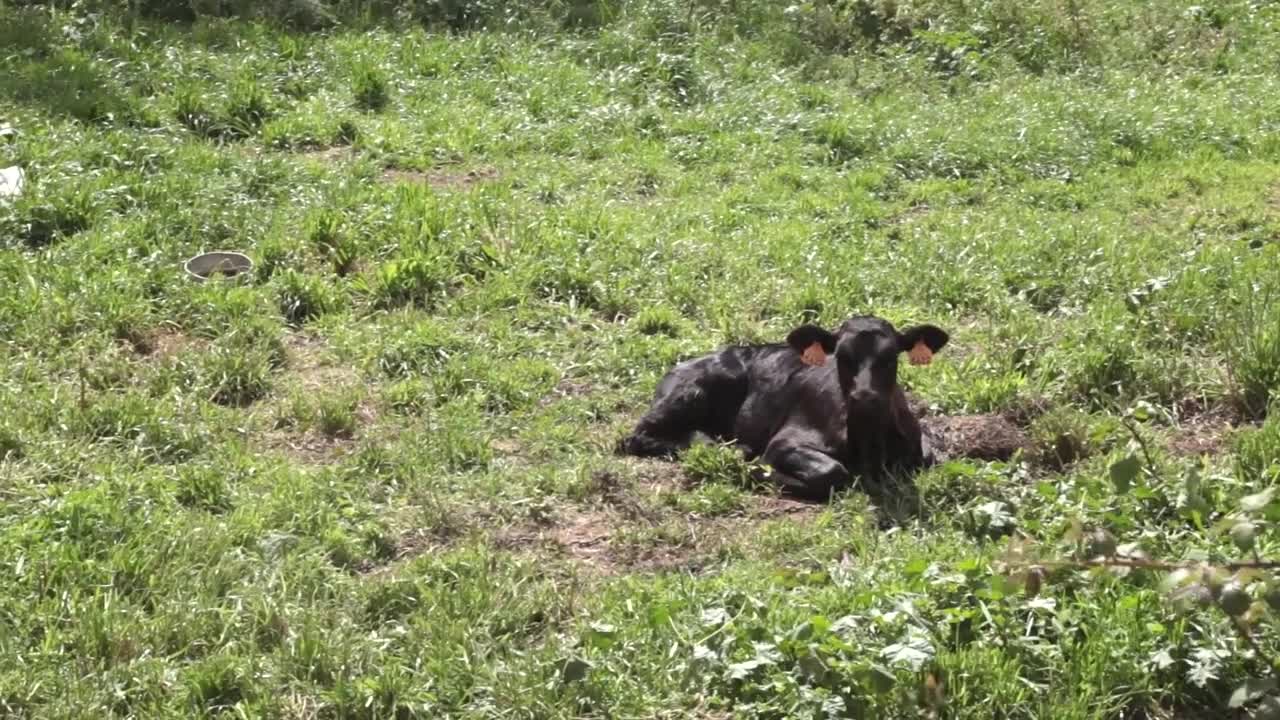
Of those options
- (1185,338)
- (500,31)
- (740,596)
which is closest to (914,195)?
(1185,338)

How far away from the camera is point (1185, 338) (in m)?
8.45

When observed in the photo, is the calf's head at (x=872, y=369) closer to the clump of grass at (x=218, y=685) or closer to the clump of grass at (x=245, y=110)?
the clump of grass at (x=218, y=685)

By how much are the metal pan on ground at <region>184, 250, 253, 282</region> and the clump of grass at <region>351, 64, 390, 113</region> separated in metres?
3.48

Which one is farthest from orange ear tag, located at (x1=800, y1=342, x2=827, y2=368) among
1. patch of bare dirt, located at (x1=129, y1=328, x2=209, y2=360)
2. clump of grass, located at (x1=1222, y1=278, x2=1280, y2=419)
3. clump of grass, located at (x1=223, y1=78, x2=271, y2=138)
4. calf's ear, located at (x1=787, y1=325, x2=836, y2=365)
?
clump of grass, located at (x1=223, y1=78, x2=271, y2=138)

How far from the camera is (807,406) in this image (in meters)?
7.82

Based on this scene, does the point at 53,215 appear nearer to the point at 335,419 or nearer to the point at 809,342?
the point at 335,419

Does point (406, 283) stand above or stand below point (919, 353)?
below

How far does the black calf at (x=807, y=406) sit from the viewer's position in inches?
287

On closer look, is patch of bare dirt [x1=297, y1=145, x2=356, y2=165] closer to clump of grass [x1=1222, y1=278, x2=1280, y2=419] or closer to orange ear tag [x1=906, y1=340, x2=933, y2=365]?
orange ear tag [x1=906, y1=340, x2=933, y2=365]

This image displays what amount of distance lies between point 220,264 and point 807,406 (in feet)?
13.2

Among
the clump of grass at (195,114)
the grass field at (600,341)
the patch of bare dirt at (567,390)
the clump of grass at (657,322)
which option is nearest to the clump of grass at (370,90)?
the grass field at (600,341)

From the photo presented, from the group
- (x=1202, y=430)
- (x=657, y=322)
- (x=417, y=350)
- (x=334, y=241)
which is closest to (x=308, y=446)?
(x=417, y=350)

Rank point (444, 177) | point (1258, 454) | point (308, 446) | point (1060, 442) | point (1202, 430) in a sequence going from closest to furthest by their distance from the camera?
point (1258, 454), point (1060, 442), point (1202, 430), point (308, 446), point (444, 177)

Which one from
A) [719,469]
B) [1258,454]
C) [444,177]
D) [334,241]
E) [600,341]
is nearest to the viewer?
[1258,454]
